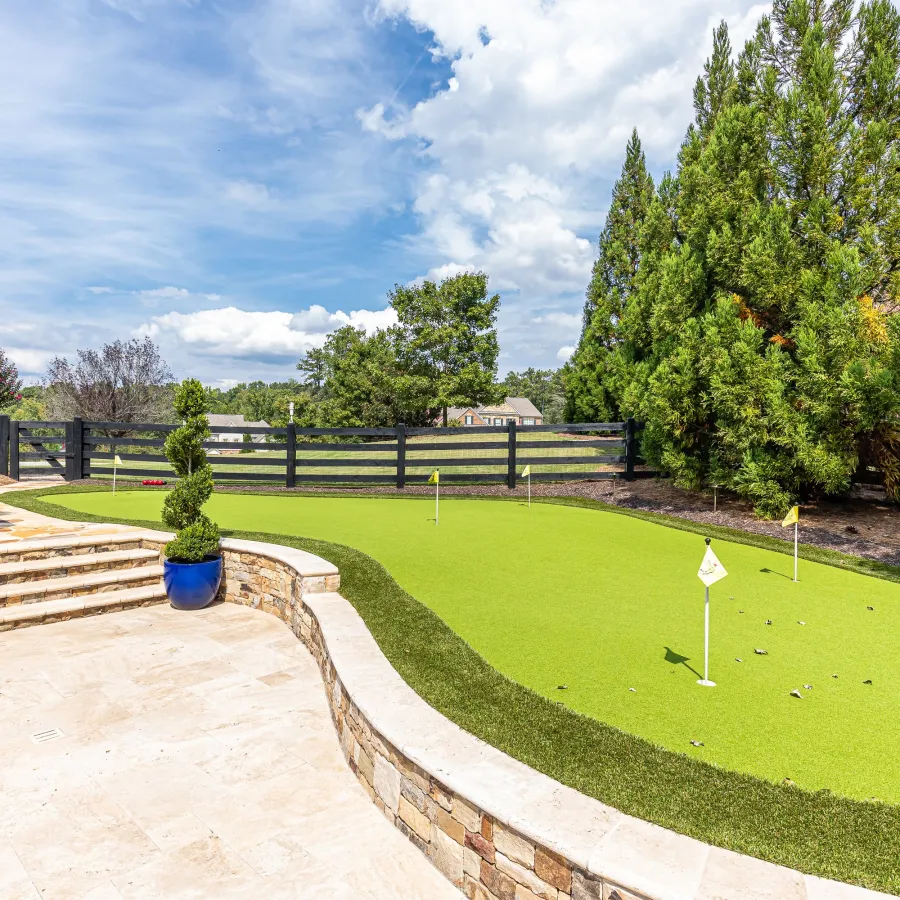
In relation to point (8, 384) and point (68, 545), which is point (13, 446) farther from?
point (68, 545)

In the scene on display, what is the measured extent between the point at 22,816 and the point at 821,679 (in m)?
3.71

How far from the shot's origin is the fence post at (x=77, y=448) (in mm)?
11016

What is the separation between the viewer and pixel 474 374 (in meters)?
22.5

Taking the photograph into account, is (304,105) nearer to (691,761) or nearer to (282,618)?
(282,618)

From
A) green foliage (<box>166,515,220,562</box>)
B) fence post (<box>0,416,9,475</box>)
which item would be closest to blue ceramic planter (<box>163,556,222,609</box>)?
green foliage (<box>166,515,220,562</box>)

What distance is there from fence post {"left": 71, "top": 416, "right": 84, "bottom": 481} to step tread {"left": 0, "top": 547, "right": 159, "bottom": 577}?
723 centimetres

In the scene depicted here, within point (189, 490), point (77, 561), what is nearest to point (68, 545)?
point (77, 561)

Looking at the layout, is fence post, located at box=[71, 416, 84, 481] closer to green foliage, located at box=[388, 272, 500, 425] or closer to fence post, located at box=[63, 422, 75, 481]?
fence post, located at box=[63, 422, 75, 481]

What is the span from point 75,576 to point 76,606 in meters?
0.55

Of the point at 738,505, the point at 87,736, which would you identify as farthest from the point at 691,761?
the point at 738,505

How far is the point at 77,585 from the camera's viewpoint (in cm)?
A: 476

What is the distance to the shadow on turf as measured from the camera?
2775 millimetres

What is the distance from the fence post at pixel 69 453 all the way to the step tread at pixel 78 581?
7534mm

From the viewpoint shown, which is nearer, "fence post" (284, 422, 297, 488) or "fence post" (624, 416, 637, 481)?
"fence post" (624, 416, 637, 481)
